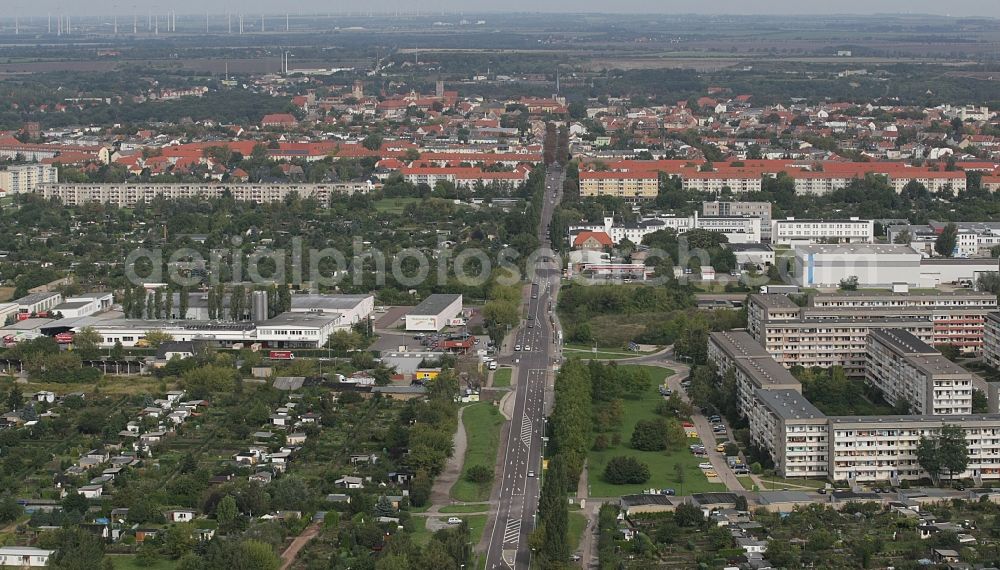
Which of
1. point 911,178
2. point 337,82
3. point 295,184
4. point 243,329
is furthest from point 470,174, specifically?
point 337,82

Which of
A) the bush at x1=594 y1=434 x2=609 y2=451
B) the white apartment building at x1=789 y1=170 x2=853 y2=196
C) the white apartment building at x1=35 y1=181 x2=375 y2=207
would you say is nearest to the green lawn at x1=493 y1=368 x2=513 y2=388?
the bush at x1=594 y1=434 x2=609 y2=451

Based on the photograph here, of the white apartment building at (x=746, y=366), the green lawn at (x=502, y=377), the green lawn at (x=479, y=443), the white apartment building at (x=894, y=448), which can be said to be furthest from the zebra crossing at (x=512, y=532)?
the green lawn at (x=502, y=377)

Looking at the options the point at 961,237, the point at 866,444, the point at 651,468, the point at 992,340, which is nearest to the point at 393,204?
the point at 961,237

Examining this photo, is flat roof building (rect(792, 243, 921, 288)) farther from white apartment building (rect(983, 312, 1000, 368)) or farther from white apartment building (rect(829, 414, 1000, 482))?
white apartment building (rect(829, 414, 1000, 482))

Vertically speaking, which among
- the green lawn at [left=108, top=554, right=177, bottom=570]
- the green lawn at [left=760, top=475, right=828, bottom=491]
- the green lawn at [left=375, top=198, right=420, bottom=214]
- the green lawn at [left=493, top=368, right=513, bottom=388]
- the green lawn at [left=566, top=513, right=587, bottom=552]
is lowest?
the green lawn at [left=108, top=554, right=177, bottom=570]

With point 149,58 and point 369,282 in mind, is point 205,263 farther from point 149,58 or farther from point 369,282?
point 149,58

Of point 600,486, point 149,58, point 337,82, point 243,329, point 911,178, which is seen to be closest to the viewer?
point 600,486
